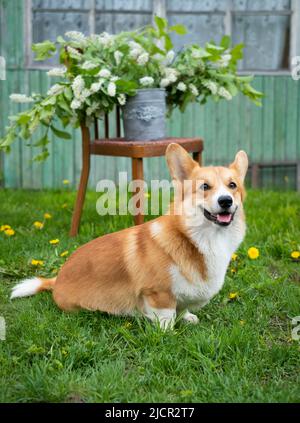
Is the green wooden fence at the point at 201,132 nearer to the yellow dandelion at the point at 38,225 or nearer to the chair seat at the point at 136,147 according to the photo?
the yellow dandelion at the point at 38,225

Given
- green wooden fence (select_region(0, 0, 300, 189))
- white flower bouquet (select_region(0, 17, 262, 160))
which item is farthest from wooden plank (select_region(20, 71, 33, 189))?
white flower bouquet (select_region(0, 17, 262, 160))

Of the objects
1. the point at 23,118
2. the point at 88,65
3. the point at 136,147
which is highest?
the point at 88,65

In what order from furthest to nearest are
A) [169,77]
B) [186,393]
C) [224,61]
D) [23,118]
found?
1. [224,61]
2. [169,77]
3. [23,118]
4. [186,393]

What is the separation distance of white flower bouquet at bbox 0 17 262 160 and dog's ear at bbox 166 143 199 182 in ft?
4.02

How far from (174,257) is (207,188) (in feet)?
1.12

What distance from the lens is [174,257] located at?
2.65m

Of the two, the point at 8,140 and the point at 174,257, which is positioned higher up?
Result: the point at 8,140

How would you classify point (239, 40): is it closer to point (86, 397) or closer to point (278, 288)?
point (278, 288)

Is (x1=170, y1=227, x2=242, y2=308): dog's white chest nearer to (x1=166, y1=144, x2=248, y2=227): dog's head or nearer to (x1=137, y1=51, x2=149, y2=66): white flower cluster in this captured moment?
(x1=166, y1=144, x2=248, y2=227): dog's head

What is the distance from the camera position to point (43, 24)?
20.8 feet

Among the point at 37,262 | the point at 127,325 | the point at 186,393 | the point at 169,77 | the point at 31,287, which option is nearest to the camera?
the point at 186,393

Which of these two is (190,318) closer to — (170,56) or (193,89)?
(193,89)

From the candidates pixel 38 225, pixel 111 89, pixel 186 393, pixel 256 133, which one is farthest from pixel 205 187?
pixel 256 133

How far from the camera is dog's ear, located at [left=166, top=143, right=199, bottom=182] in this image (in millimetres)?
2748
